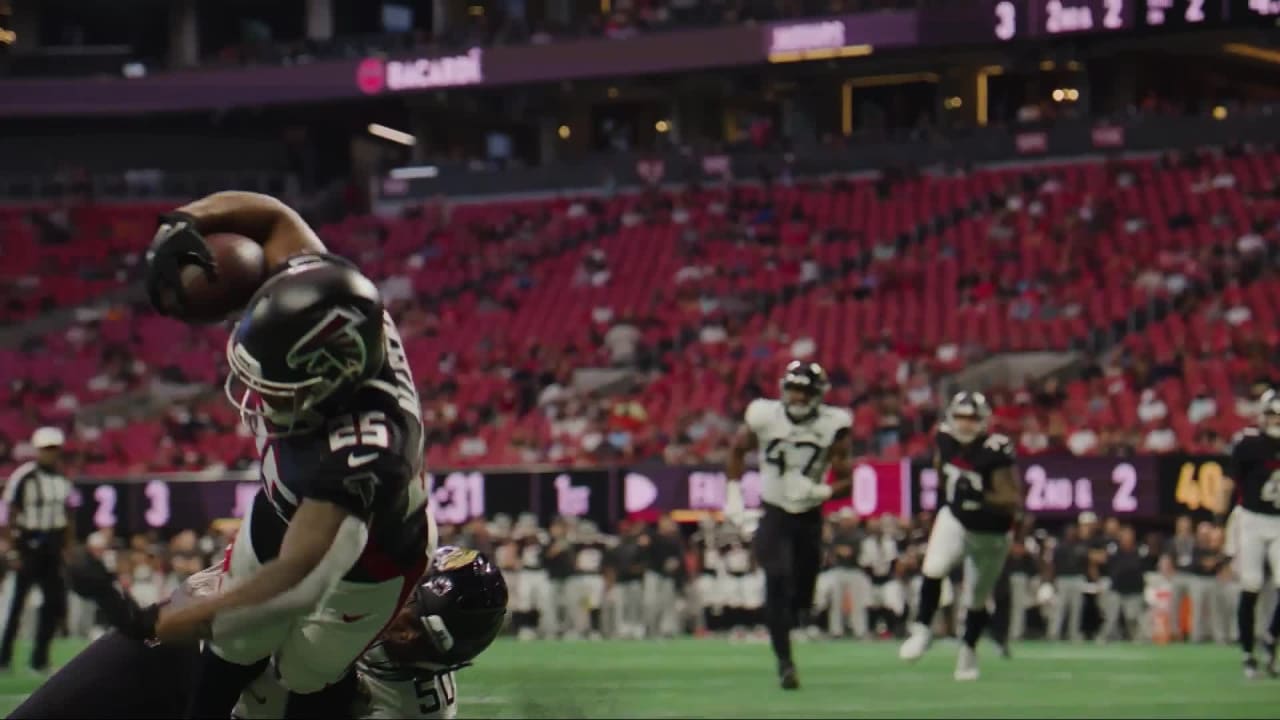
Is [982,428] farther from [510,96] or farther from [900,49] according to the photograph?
[510,96]

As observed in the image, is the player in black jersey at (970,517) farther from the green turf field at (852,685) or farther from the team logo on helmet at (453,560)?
the team logo on helmet at (453,560)

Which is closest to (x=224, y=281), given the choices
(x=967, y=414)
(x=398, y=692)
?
(x=398, y=692)

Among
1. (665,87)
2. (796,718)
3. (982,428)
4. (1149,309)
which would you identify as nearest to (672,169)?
(665,87)

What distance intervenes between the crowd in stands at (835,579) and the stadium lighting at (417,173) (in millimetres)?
17861

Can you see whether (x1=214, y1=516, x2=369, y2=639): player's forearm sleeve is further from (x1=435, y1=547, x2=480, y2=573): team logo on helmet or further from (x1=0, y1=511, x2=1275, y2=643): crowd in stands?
(x1=0, y1=511, x2=1275, y2=643): crowd in stands

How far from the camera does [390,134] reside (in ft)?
161

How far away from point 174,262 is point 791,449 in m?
8.83

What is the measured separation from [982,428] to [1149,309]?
617 inches

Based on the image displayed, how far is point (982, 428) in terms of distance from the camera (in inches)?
570

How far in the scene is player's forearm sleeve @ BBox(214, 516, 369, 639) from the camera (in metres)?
4.46

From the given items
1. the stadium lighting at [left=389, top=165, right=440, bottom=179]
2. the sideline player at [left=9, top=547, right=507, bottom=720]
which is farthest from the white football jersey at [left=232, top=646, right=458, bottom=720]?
the stadium lighting at [left=389, top=165, right=440, bottom=179]

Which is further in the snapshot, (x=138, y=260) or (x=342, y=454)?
(x=138, y=260)

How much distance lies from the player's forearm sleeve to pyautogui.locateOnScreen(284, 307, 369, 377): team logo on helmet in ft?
1.15

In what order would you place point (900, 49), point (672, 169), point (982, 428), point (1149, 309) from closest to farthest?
1. point (982, 428)
2. point (1149, 309)
3. point (900, 49)
4. point (672, 169)
